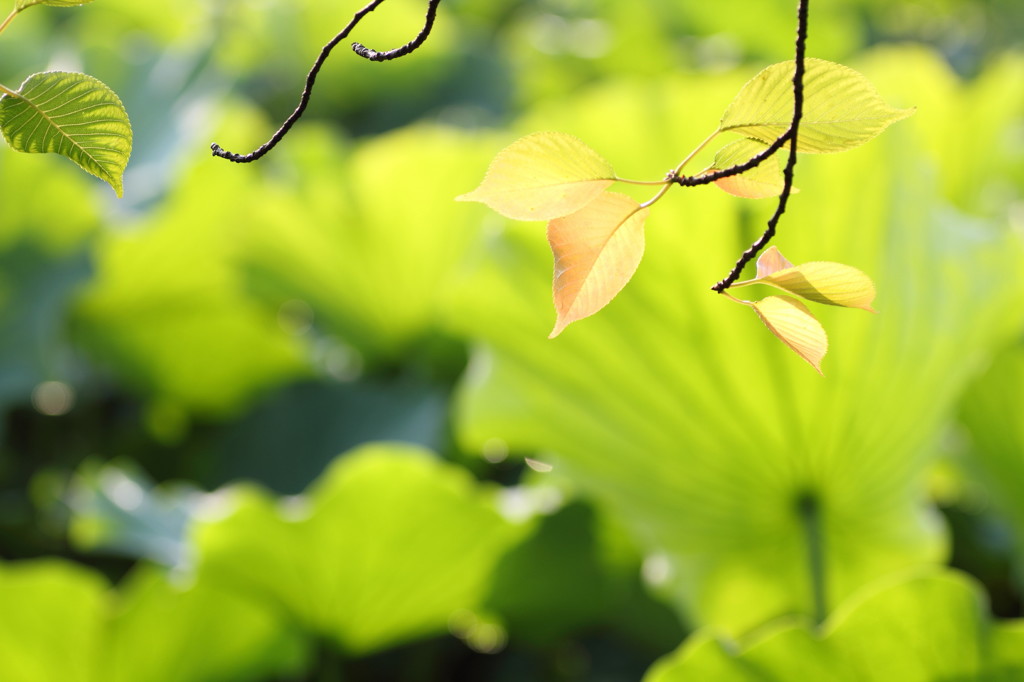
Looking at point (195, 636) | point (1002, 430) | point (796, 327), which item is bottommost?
point (195, 636)

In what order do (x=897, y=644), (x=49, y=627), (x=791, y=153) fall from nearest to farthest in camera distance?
(x=791, y=153) → (x=897, y=644) → (x=49, y=627)

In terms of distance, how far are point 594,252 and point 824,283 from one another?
0.03 metres

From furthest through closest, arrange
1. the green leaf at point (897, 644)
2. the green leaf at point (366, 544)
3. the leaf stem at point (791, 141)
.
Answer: the green leaf at point (366, 544)
the green leaf at point (897, 644)
the leaf stem at point (791, 141)

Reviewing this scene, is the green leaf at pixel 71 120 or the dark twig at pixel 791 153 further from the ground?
the dark twig at pixel 791 153

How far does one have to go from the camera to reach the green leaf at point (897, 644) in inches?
11.7

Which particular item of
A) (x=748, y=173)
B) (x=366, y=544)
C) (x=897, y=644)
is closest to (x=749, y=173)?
(x=748, y=173)

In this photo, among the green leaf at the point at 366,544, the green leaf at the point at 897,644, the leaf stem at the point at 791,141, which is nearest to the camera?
the leaf stem at the point at 791,141

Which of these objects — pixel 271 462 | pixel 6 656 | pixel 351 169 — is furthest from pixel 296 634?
pixel 351 169

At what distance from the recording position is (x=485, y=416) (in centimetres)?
47

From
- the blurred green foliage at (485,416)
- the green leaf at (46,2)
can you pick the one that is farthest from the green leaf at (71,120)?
the blurred green foliage at (485,416)

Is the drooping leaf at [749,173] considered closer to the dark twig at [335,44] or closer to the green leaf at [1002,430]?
the dark twig at [335,44]

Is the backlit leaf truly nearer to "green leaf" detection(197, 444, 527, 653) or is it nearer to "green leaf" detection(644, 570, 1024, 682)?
"green leaf" detection(644, 570, 1024, 682)

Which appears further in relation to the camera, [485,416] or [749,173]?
[485,416]

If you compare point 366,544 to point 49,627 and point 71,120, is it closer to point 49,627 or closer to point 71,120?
point 49,627
